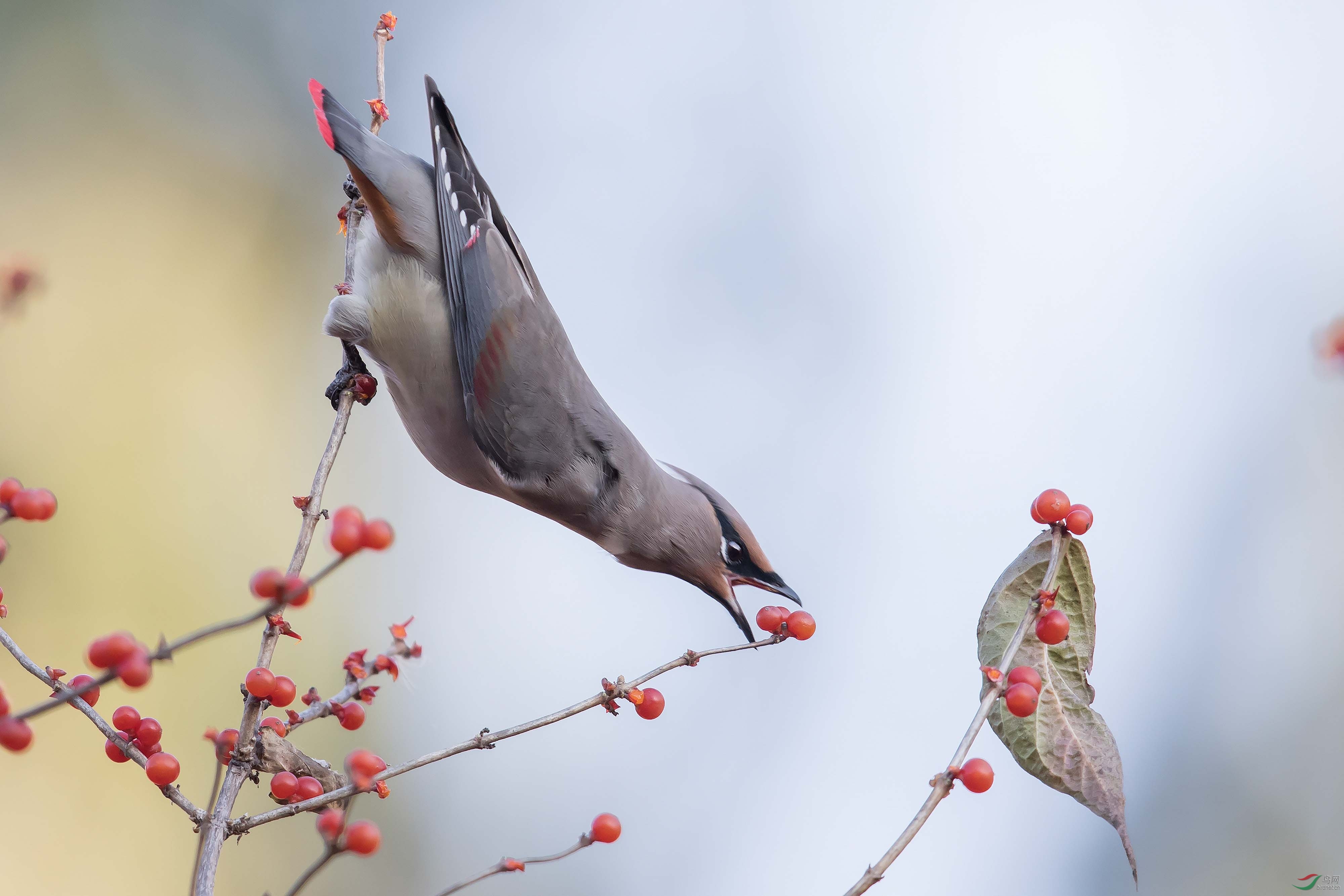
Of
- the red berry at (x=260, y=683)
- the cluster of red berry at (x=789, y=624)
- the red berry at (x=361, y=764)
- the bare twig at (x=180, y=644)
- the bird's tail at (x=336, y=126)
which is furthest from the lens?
the bird's tail at (x=336, y=126)

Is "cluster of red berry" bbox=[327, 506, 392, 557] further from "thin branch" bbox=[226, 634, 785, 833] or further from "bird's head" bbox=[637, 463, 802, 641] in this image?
"bird's head" bbox=[637, 463, 802, 641]

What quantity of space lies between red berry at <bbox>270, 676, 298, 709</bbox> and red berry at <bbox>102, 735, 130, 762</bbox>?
0.15m

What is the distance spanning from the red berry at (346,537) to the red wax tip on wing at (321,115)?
1.39 metres

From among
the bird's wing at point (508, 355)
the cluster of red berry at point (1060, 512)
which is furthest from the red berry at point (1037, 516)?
the bird's wing at point (508, 355)

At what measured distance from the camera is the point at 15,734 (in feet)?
2.57

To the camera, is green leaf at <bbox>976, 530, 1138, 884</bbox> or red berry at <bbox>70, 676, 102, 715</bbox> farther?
green leaf at <bbox>976, 530, 1138, 884</bbox>

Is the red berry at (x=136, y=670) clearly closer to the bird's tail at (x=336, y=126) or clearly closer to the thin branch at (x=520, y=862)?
the thin branch at (x=520, y=862)

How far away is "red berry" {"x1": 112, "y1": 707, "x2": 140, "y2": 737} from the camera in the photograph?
1129 millimetres

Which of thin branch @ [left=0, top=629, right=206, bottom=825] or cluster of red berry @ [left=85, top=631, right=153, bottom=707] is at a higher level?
cluster of red berry @ [left=85, top=631, right=153, bottom=707]

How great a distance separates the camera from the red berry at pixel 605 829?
1.15 m

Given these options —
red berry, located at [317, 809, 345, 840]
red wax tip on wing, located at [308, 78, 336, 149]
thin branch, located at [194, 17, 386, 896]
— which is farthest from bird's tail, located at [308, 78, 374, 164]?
red berry, located at [317, 809, 345, 840]

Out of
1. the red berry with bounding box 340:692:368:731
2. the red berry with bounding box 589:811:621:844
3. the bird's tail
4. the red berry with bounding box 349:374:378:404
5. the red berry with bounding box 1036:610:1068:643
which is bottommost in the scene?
the red berry with bounding box 589:811:621:844

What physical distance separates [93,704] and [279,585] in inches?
16.3

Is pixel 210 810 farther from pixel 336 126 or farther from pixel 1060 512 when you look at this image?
pixel 336 126
